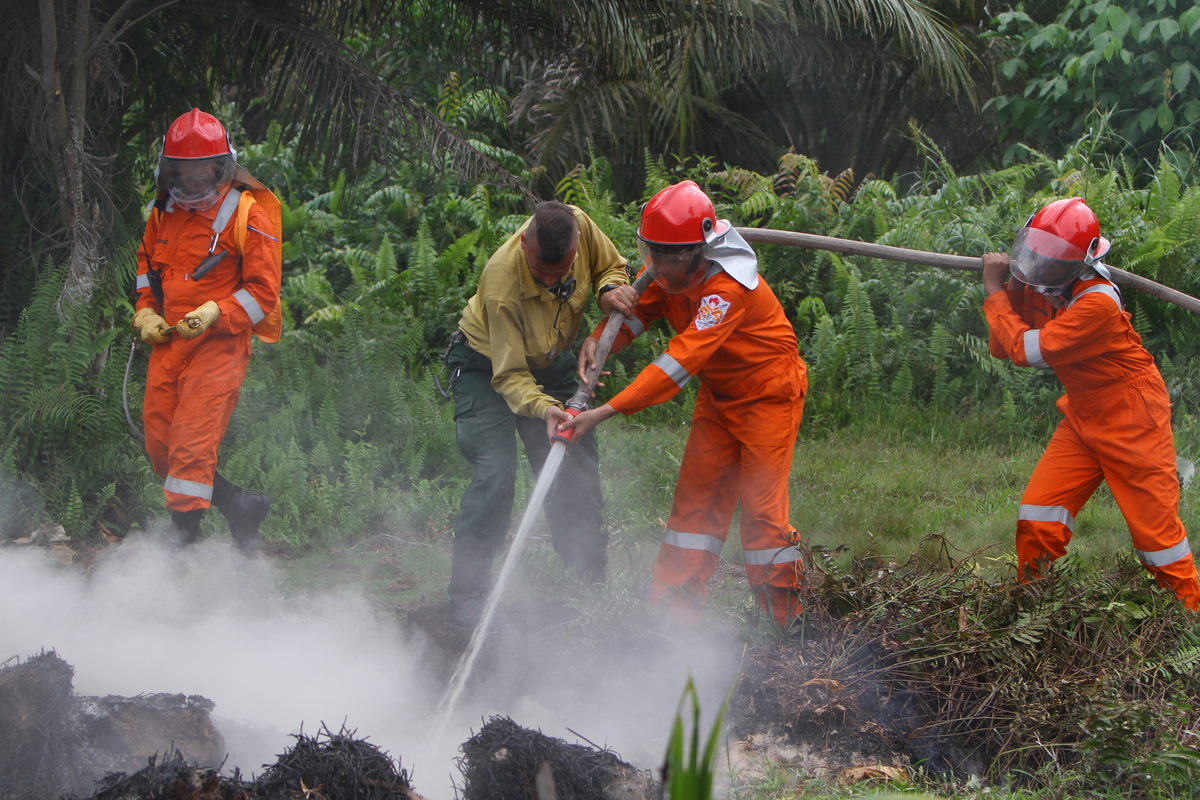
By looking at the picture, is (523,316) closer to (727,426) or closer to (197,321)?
(727,426)

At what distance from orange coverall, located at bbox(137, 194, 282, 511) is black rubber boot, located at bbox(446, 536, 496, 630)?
3.98 ft

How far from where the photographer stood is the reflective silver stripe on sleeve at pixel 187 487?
4.37 meters

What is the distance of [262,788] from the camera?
8.25ft

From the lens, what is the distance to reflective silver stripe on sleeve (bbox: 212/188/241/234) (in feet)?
14.6

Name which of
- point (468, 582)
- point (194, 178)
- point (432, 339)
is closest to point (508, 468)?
point (468, 582)

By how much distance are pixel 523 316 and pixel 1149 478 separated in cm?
274

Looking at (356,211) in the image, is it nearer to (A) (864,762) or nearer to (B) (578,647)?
(B) (578,647)

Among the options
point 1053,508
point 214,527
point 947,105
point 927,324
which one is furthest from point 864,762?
point 947,105

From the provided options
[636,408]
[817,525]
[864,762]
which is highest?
[636,408]

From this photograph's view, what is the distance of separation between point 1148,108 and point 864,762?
Result: 750 centimetres

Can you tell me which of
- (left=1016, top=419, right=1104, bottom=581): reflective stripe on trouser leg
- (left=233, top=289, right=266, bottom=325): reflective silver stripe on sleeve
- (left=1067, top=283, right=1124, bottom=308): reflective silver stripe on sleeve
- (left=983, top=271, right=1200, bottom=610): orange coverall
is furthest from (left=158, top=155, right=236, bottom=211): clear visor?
(left=1016, top=419, right=1104, bottom=581): reflective stripe on trouser leg

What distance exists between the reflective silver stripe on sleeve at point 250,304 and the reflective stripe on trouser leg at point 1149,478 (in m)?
3.85

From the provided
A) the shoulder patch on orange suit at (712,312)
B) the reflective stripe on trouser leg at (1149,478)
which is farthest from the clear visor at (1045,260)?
the shoulder patch on orange suit at (712,312)

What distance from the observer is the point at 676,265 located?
12.7 feet
